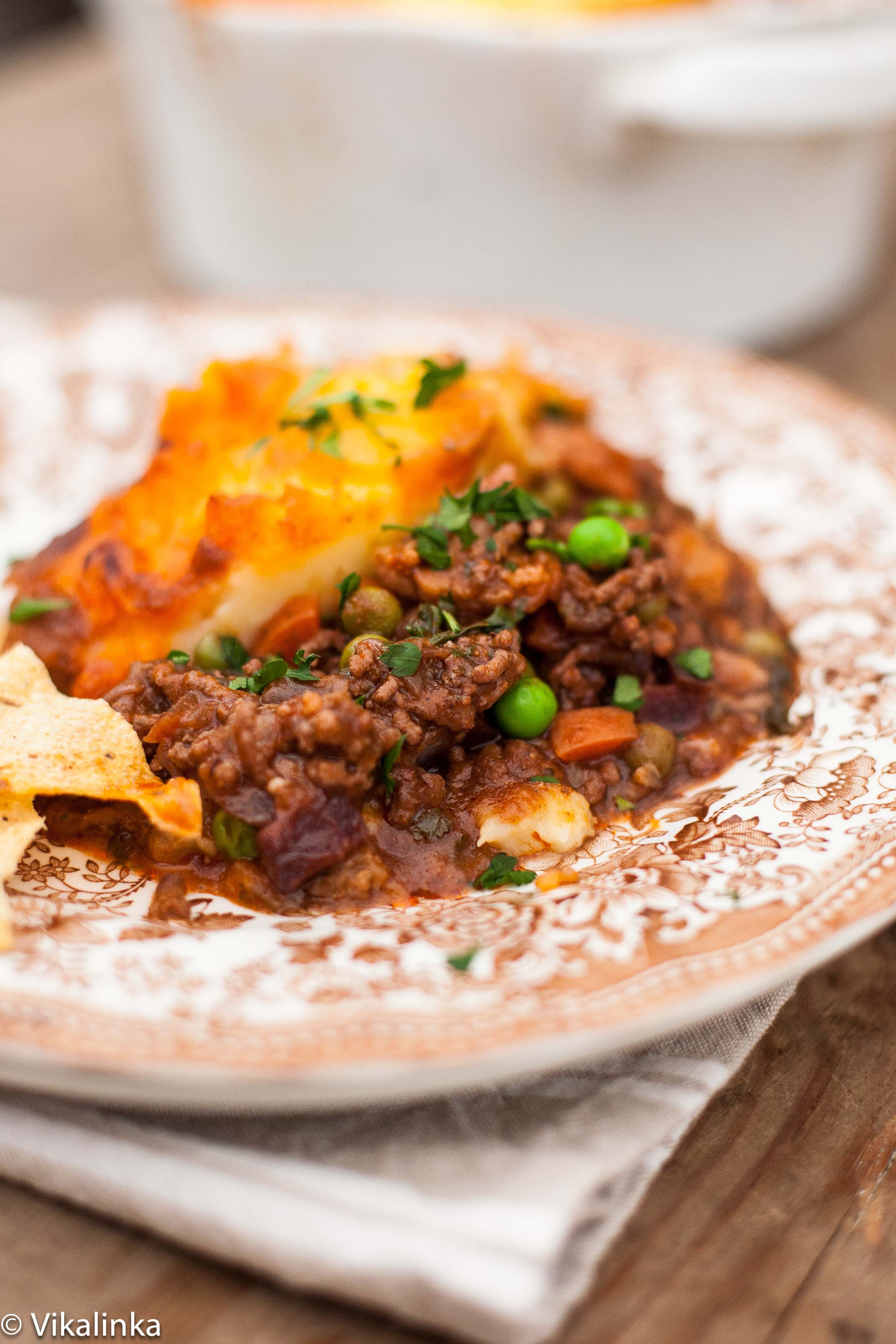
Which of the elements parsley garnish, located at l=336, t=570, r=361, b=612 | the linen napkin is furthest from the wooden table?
parsley garnish, located at l=336, t=570, r=361, b=612

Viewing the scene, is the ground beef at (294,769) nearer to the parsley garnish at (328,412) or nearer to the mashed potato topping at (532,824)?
the mashed potato topping at (532,824)

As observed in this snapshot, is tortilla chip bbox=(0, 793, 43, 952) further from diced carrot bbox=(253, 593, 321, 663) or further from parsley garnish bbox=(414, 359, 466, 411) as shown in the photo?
parsley garnish bbox=(414, 359, 466, 411)

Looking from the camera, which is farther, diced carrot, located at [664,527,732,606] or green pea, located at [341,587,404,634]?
diced carrot, located at [664,527,732,606]

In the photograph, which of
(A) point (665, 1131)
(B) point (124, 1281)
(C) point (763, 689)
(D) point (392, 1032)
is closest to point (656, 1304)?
(A) point (665, 1131)

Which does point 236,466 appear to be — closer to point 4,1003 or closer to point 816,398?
point 4,1003

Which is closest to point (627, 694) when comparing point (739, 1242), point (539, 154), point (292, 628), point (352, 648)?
point (352, 648)

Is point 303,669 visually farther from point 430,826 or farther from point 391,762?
point 430,826
